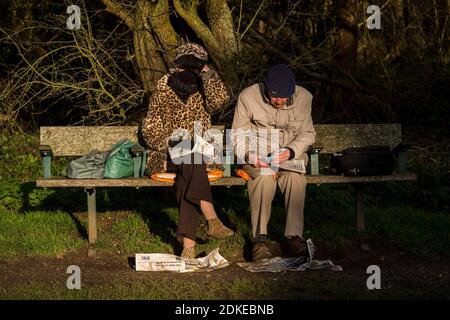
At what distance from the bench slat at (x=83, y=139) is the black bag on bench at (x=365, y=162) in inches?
70.7

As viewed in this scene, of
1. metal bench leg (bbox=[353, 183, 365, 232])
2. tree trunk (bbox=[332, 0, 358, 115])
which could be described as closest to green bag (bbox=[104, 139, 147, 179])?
metal bench leg (bbox=[353, 183, 365, 232])

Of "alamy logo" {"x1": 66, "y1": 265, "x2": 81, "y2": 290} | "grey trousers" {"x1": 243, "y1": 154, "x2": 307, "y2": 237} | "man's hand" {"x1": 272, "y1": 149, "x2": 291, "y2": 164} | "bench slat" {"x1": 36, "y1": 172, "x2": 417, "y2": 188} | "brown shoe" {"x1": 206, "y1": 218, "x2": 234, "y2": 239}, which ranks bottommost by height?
"alamy logo" {"x1": 66, "y1": 265, "x2": 81, "y2": 290}

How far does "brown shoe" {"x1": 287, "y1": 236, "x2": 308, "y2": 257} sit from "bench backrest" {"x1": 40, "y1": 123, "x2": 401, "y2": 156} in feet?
3.74

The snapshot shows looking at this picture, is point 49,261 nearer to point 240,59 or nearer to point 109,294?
point 109,294

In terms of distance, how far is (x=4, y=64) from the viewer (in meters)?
11.2

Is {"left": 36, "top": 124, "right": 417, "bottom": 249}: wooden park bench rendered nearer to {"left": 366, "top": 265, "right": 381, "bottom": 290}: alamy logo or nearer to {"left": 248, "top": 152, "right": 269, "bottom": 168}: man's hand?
{"left": 248, "top": 152, "right": 269, "bottom": 168}: man's hand

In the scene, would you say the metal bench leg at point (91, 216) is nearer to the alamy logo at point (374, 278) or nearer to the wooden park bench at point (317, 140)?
the wooden park bench at point (317, 140)

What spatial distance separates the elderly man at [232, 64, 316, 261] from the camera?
6.91 m

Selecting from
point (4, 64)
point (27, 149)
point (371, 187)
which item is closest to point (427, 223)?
point (371, 187)

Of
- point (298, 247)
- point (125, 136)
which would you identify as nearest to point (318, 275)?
point (298, 247)

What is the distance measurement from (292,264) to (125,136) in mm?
2052

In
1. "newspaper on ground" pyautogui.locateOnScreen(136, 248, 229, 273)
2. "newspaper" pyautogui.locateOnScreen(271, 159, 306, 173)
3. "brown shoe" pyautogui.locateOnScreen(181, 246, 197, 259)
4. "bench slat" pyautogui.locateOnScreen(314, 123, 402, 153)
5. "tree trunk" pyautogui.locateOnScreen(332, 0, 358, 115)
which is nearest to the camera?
"newspaper on ground" pyautogui.locateOnScreen(136, 248, 229, 273)

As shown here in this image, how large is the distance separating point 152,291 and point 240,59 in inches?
168

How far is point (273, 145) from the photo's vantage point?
7.20 metres
